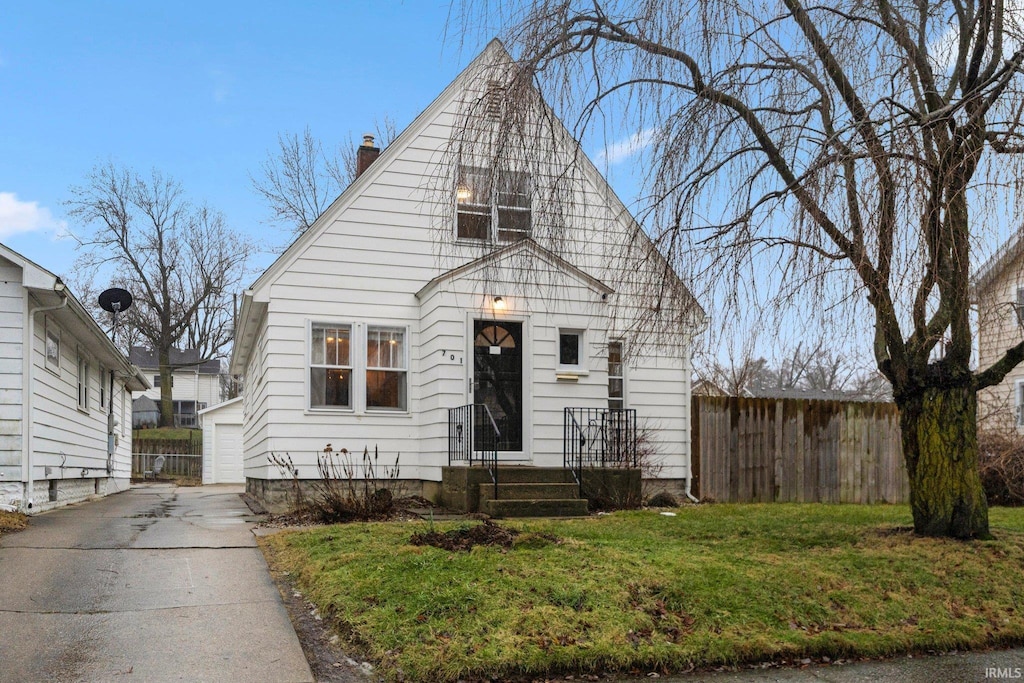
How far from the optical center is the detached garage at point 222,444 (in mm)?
28125

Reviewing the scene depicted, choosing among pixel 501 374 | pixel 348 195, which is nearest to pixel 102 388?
pixel 348 195

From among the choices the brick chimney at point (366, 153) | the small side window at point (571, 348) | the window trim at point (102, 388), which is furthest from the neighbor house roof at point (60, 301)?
the small side window at point (571, 348)

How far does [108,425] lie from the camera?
19.6 m

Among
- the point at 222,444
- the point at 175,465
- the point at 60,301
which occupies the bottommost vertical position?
the point at 175,465

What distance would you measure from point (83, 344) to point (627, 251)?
11.8 m

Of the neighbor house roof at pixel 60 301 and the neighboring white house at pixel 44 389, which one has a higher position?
the neighbor house roof at pixel 60 301

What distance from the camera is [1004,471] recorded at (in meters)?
12.7

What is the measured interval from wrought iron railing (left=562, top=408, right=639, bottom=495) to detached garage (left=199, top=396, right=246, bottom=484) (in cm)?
1898

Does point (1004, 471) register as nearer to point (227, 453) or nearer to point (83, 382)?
point (83, 382)

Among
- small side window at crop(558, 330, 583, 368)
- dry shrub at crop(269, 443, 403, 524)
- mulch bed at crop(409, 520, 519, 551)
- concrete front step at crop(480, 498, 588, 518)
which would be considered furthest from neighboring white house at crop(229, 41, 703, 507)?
mulch bed at crop(409, 520, 519, 551)

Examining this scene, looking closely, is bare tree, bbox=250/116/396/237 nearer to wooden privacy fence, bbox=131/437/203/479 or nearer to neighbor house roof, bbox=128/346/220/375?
wooden privacy fence, bbox=131/437/203/479

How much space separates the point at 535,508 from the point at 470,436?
154 centimetres

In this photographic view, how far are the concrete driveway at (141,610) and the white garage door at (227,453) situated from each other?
64.6 feet

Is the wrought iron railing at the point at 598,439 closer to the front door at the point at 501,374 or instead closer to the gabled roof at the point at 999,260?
the front door at the point at 501,374
